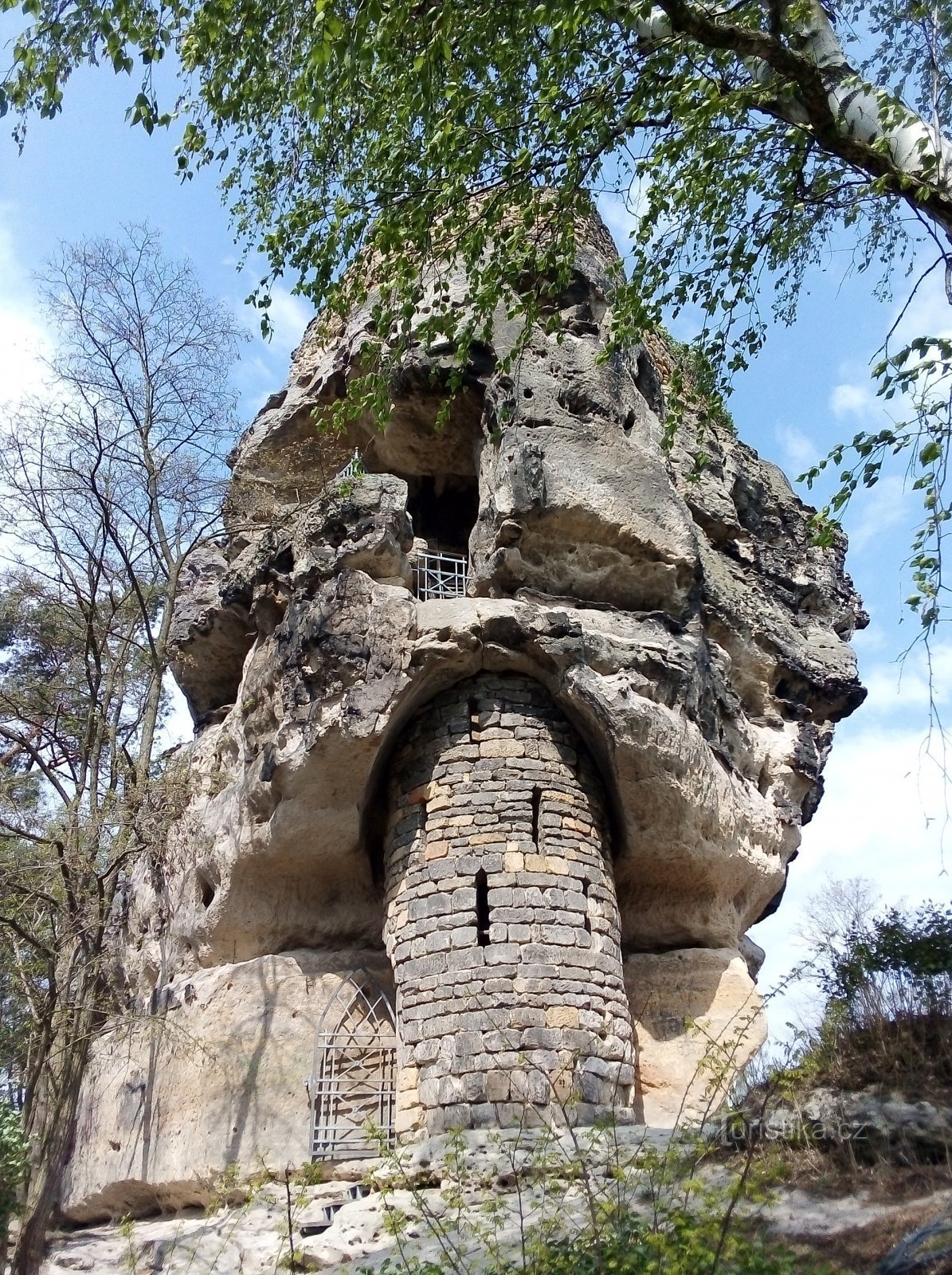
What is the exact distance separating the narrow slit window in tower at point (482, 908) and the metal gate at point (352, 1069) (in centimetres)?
129

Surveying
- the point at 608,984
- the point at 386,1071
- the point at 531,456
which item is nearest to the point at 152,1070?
the point at 386,1071

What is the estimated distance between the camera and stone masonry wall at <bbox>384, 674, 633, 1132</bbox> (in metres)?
7.29

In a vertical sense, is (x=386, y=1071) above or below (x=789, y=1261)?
above

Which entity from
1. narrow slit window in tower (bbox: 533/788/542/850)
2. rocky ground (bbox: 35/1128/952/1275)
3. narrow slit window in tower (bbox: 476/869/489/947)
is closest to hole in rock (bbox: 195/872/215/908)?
rocky ground (bbox: 35/1128/952/1275)

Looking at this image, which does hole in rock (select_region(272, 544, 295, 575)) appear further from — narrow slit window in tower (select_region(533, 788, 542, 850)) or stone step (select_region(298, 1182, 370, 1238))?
stone step (select_region(298, 1182, 370, 1238))

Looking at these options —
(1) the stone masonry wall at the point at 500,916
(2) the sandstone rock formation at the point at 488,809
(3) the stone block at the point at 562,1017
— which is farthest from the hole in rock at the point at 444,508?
(3) the stone block at the point at 562,1017

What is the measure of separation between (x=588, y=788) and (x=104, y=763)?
5.39 m

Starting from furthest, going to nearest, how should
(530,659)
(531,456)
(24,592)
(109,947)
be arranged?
(24,592) → (109,947) → (531,456) → (530,659)

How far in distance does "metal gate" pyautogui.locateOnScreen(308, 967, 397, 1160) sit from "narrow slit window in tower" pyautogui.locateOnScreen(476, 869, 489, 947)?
129 cm

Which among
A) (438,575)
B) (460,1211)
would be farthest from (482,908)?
(438,575)

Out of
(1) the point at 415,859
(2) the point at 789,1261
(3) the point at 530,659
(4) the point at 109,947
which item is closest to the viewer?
(2) the point at 789,1261

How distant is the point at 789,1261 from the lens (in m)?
4.21

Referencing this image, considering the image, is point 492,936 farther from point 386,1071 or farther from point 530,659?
point 530,659

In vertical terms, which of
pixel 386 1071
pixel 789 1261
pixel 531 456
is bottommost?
pixel 789 1261
